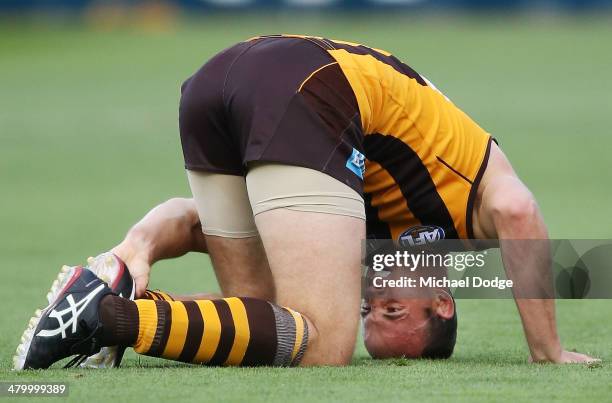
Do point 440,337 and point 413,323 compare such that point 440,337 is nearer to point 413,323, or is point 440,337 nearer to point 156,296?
point 413,323

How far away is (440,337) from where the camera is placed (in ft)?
17.1

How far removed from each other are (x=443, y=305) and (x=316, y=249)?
76 centimetres

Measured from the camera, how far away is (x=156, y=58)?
1091 inches

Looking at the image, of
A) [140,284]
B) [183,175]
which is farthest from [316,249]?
[183,175]

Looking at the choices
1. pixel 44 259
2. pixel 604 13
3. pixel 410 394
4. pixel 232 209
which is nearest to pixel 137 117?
pixel 44 259

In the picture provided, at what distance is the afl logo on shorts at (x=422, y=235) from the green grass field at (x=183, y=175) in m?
0.49

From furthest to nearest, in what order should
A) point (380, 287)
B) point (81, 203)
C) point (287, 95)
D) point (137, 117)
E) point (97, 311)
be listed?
point (137, 117) < point (81, 203) < point (380, 287) < point (287, 95) < point (97, 311)

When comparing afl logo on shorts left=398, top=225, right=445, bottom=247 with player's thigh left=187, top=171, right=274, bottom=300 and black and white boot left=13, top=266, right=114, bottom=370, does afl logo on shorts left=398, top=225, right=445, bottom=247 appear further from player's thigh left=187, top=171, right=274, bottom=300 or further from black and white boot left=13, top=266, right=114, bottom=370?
black and white boot left=13, top=266, right=114, bottom=370

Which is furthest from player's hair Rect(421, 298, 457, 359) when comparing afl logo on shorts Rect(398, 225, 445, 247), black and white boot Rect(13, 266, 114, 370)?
black and white boot Rect(13, 266, 114, 370)

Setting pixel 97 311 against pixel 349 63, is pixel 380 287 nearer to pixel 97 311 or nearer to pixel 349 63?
pixel 349 63

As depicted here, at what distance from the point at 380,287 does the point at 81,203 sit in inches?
274

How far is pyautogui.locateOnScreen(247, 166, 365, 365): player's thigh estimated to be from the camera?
473cm

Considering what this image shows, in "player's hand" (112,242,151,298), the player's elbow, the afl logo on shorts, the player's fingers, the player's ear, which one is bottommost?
the player's ear

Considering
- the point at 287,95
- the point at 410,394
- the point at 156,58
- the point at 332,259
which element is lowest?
the point at 156,58
